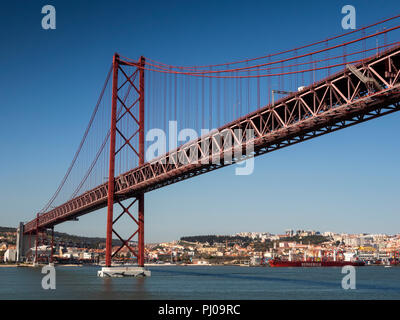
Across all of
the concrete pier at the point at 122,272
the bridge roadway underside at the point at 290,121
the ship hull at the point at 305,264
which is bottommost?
the ship hull at the point at 305,264

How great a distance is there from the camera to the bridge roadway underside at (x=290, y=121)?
26.7m

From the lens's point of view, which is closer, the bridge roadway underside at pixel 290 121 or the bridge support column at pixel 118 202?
the bridge roadway underside at pixel 290 121

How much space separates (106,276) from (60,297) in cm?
1277

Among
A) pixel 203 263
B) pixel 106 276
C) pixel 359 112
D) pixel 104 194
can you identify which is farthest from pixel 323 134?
pixel 203 263

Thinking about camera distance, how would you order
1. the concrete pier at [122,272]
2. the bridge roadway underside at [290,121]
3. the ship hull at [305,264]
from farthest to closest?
1. the ship hull at [305,264]
2. the concrete pier at [122,272]
3. the bridge roadway underside at [290,121]

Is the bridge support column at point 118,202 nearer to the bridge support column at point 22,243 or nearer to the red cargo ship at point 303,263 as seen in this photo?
the bridge support column at point 22,243

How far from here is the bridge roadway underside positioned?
26656 mm

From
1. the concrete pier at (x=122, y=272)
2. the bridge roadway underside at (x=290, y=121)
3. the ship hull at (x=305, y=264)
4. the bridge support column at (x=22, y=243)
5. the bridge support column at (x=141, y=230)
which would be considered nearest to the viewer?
the bridge roadway underside at (x=290, y=121)

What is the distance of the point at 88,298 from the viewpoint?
3425 centimetres

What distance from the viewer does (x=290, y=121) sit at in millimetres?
32406

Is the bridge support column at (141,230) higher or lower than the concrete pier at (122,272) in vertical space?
higher

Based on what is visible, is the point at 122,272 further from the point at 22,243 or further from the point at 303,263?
the point at 303,263

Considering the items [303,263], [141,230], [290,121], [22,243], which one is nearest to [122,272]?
[141,230]

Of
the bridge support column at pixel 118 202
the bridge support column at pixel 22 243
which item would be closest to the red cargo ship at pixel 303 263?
the bridge support column at pixel 22 243
